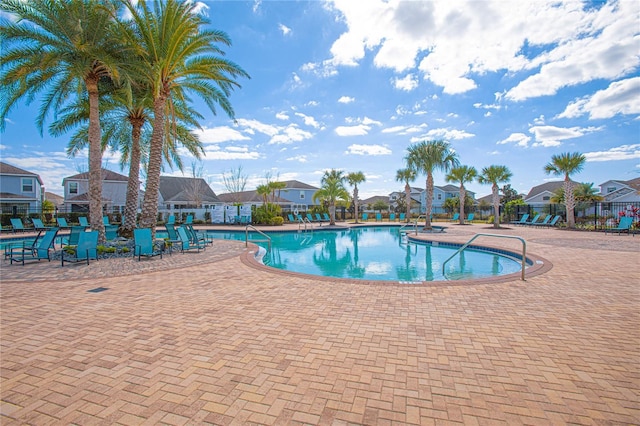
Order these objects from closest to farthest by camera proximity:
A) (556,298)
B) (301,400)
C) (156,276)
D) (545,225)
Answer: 1. (301,400)
2. (556,298)
3. (156,276)
4. (545,225)

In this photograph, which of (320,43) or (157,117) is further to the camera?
(320,43)

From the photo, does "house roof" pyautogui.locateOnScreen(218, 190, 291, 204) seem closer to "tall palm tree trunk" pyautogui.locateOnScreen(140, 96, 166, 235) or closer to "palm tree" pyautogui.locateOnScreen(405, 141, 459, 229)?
"palm tree" pyautogui.locateOnScreen(405, 141, 459, 229)

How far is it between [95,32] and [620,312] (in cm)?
1601

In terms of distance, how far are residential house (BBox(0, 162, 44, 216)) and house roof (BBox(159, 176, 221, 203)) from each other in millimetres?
12300

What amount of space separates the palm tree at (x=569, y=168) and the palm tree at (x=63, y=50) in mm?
27045

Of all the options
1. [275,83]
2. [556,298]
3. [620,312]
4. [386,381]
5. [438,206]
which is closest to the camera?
[386,381]

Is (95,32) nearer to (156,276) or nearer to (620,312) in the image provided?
(156,276)

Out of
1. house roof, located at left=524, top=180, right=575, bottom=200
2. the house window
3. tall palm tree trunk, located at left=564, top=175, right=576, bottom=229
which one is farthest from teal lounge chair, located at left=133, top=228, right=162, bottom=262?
house roof, located at left=524, top=180, right=575, bottom=200

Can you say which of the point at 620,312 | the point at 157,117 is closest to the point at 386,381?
the point at 620,312

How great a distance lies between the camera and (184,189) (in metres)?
39.4

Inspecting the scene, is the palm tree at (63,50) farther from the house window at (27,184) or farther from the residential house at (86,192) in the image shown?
the house window at (27,184)

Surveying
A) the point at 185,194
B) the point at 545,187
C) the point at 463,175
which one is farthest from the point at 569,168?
the point at 185,194

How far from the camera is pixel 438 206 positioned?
5472cm

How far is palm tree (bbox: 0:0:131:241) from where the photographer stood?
9750 mm
